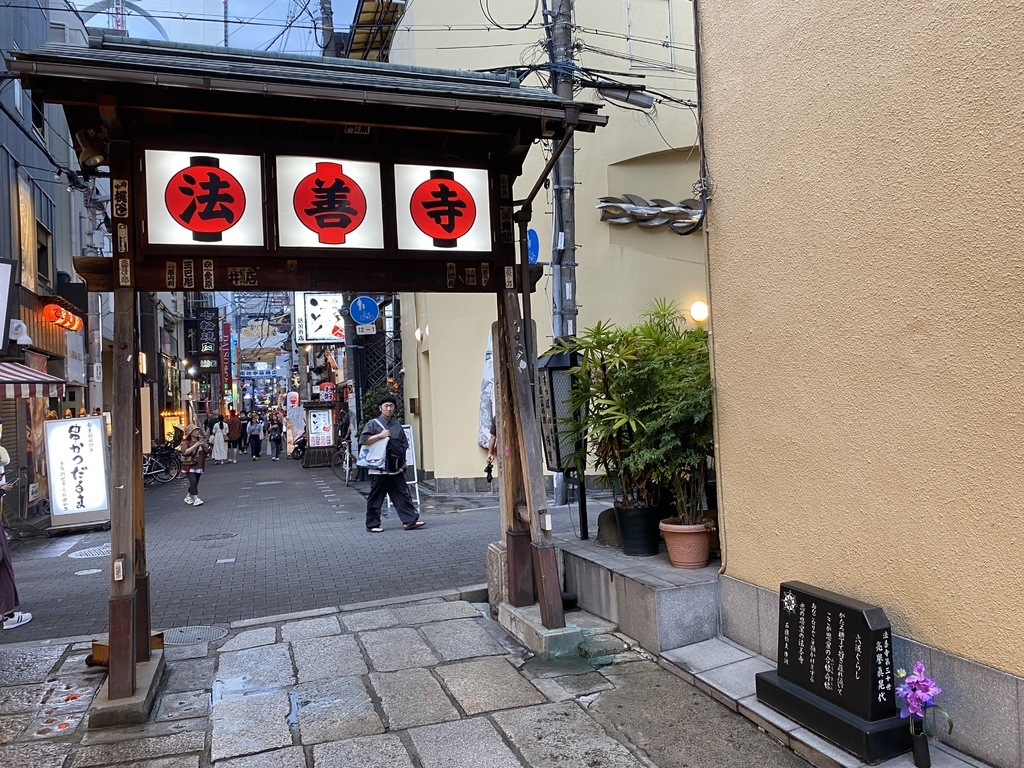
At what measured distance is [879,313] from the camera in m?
4.37

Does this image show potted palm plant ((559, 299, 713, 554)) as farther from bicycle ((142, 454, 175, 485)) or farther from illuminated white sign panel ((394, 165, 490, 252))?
bicycle ((142, 454, 175, 485))

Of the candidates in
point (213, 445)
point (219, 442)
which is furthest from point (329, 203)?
point (213, 445)

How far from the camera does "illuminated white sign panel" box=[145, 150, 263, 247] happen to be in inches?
223

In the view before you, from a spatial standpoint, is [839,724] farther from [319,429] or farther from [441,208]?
[319,429]

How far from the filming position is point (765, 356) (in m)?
5.37

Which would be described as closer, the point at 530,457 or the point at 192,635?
the point at 530,457

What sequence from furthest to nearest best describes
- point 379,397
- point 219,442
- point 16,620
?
point 219,442 < point 379,397 < point 16,620

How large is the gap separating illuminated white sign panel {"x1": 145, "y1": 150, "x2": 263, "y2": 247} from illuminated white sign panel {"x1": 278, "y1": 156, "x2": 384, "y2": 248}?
0.22m

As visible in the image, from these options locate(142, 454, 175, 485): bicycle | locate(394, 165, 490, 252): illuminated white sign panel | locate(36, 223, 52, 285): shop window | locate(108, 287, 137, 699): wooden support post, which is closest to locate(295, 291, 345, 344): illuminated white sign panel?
locate(142, 454, 175, 485): bicycle

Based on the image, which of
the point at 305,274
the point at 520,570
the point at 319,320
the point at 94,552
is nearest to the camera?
the point at 305,274

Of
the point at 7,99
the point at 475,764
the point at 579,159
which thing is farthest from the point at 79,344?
the point at 475,764

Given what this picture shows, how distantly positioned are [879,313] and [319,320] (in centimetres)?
2180

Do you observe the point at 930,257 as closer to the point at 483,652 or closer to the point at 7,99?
the point at 483,652

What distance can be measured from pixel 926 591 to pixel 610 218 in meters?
13.3
